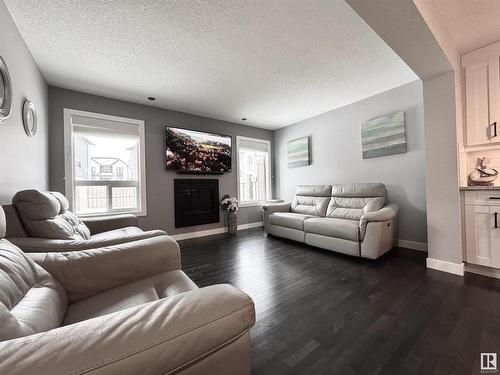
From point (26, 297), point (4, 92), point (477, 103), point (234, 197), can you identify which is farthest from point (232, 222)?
point (477, 103)

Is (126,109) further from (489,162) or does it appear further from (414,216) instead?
(489,162)

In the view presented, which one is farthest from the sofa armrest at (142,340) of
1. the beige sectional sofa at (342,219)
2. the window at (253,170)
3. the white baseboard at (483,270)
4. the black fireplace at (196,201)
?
the window at (253,170)

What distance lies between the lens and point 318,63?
8.39ft

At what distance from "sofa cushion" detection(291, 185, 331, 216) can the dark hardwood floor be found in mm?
1181

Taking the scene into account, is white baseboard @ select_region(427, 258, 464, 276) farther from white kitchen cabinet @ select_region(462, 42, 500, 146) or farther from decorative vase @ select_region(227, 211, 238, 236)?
decorative vase @ select_region(227, 211, 238, 236)

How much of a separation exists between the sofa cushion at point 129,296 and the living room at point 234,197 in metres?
0.01

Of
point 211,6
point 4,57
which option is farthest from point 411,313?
point 4,57

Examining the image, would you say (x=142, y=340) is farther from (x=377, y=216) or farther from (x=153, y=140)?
(x=153, y=140)

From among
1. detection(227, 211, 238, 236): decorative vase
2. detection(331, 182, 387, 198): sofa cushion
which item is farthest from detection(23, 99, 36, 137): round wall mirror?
detection(331, 182, 387, 198): sofa cushion

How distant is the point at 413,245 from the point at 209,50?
3.77 metres

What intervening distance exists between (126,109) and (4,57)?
195cm

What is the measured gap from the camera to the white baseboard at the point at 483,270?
2113mm

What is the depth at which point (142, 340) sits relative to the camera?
0.52m

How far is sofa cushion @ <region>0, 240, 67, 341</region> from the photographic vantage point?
632 mm
